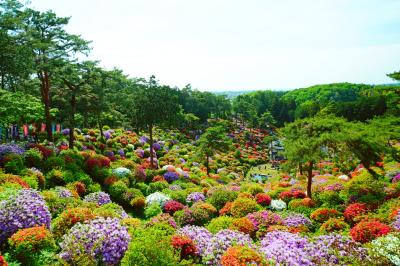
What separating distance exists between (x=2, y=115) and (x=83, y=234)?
1214 centimetres

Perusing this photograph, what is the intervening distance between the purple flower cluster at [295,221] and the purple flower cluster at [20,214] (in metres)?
10.1

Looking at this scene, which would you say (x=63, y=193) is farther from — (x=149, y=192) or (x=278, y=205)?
(x=278, y=205)

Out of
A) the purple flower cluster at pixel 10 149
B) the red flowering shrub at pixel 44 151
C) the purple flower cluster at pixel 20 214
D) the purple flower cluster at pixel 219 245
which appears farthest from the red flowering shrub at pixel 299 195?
the purple flower cluster at pixel 10 149

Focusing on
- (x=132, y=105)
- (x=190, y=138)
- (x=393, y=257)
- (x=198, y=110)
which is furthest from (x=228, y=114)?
(x=393, y=257)

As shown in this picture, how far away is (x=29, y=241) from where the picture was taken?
8.24m

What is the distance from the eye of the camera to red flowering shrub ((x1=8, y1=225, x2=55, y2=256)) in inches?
322

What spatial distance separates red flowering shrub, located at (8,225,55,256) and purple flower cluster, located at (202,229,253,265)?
14.8ft

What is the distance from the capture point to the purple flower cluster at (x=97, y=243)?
8.41 metres

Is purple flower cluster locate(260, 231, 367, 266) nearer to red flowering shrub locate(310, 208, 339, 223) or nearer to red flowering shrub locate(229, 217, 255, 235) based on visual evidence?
red flowering shrub locate(229, 217, 255, 235)

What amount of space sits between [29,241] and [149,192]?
1323 cm

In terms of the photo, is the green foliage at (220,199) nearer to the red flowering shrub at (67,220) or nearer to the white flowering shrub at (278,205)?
the white flowering shrub at (278,205)

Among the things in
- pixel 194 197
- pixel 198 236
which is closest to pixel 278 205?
pixel 194 197

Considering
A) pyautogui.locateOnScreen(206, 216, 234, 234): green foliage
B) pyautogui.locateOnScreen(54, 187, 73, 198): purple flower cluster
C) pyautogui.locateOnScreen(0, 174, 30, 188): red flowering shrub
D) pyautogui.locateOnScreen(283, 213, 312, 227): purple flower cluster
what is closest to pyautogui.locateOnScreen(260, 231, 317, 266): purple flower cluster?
pyautogui.locateOnScreen(206, 216, 234, 234): green foliage

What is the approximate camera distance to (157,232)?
957 cm
